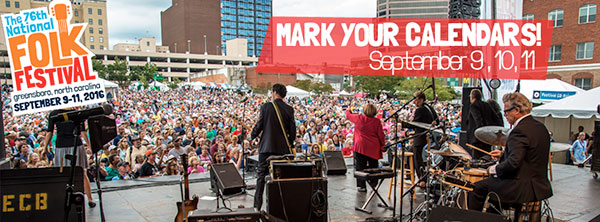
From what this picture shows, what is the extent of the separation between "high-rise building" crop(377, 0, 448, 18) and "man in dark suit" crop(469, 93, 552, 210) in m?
120

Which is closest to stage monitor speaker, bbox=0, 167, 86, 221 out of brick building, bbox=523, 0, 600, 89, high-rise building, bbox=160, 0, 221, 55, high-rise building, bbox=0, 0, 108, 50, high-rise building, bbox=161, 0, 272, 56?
brick building, bbox=523, 0, 600, 89

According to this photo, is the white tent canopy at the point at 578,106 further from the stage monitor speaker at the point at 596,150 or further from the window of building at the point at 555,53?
the window of building at the point at 555,53

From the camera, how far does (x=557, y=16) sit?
27281 mm

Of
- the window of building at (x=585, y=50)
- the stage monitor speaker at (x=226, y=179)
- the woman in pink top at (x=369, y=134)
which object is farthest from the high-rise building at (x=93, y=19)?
the woman in pink top at (x=369, y=134)

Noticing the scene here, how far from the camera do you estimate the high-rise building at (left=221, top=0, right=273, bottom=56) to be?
126 metres

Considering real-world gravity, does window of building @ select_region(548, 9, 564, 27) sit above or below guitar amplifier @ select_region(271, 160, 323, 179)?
above

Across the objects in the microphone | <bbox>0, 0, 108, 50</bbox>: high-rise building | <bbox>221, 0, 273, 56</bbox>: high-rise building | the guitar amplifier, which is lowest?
the guitar amplifier

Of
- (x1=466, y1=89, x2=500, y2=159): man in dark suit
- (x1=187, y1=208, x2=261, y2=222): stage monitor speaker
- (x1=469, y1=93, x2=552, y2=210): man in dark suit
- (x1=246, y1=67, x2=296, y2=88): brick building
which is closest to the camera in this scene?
(x1=187, y1=208, x2=261, y2=222): stage monitor speaker

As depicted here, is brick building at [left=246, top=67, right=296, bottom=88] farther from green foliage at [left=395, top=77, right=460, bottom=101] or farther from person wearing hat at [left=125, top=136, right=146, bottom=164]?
person wearing hat at [left=125, top=136, right=146, bottom=164]

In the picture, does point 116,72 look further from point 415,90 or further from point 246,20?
point 246,20

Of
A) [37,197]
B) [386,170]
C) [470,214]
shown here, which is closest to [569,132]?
[386,170]

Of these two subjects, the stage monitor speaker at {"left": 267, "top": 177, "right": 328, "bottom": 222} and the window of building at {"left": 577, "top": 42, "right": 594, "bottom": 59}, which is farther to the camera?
the window of building at {"left": 577, "top": 42, "right": 594, "bottom": 59}

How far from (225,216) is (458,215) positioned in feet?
6.01

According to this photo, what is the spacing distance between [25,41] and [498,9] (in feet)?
25.7
